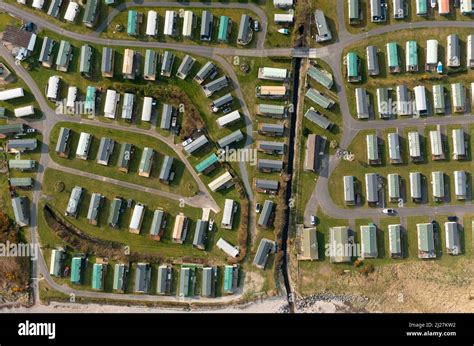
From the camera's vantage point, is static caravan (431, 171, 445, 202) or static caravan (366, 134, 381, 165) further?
static caravan (366, 134, 381, 165)

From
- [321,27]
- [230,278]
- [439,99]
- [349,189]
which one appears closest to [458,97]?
[439,99]

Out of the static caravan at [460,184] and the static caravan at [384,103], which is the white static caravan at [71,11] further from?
the static caravan at [460,184]

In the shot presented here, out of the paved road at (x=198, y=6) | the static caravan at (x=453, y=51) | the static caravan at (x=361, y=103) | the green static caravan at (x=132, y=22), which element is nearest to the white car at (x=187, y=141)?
the paved road at (x=198, y=6)

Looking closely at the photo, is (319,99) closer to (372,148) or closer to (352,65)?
(352,65)

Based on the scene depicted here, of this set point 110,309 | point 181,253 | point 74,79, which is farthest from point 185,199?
point 74,79

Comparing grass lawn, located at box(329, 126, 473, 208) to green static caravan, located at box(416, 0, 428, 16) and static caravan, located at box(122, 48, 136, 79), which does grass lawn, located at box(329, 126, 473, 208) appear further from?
static caravan, located at box(122, 48, 136, 79)

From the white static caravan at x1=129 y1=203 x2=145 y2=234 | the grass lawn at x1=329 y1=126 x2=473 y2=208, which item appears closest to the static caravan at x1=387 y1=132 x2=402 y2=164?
the grass lawn at x1=329 y1=126 x2=473 y2=208
